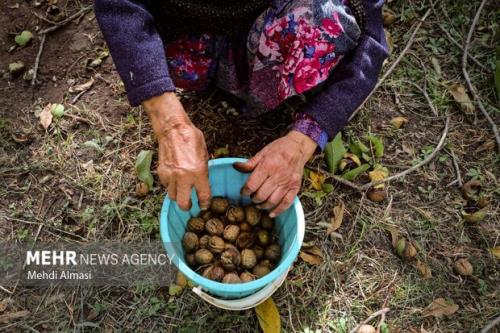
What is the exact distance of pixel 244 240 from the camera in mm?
1634

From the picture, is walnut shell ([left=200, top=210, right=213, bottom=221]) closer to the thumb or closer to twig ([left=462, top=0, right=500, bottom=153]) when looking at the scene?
the thumb

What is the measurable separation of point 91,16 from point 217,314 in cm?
154

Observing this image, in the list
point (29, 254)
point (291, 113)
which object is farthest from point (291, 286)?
point (29, 254)

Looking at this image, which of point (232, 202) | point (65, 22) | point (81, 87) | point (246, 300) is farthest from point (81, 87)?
point (246, 300)

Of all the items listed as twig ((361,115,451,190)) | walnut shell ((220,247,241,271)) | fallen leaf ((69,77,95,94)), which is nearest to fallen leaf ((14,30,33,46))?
fallen leaf ((69,77,95,94))

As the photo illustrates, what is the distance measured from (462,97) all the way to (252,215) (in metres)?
1.27

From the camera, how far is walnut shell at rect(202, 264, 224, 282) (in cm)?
152

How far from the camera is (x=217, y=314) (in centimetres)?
173

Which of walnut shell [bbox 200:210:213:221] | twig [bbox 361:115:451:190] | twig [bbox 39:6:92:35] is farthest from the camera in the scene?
twig [bbox 39:6:92:35]

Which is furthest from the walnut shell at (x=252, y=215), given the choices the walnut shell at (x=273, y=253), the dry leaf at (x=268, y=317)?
the dry leaf at (x=268, y=317)

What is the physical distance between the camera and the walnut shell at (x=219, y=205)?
1.66 m

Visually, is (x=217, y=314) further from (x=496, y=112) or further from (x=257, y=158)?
(x=496, y=112)

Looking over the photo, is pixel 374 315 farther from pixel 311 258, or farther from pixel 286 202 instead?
pixel 286 202

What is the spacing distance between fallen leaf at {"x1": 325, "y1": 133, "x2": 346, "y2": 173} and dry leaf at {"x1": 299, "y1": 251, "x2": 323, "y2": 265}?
0.37 meters
